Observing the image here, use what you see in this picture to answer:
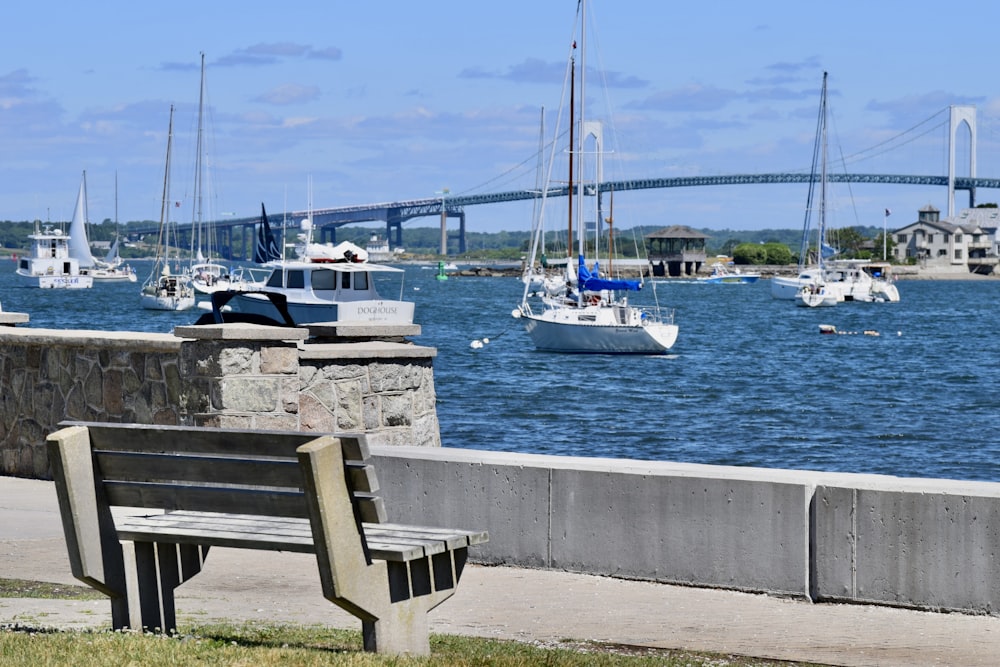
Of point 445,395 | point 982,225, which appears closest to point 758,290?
point 982,225

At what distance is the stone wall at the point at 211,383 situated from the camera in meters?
8.70

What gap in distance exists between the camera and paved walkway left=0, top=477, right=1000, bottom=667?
5.80 m

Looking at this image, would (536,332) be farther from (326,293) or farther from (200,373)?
(200,373)

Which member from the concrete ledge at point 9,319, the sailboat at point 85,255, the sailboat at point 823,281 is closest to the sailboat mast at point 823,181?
the sailboat at point 823,281

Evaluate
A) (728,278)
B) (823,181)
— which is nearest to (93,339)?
(823,181)

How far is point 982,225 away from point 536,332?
139 metres

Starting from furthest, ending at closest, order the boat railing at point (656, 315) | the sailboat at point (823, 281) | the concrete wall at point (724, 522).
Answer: the sailboat at point (823, 281)
the boat railing at point (656, 315)
the concrete wall at point (724, 522)

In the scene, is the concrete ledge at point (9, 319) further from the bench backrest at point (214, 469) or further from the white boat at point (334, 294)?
the white boat at point (334, 294)

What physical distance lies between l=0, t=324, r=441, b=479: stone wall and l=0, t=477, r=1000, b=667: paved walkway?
62.1 inches

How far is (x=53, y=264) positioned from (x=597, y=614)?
A: 11388 cm

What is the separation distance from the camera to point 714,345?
54.7 m

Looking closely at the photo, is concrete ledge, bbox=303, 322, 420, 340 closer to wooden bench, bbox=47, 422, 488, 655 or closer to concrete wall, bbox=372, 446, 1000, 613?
concrete wall, bbox=372, 446, 1000, 613

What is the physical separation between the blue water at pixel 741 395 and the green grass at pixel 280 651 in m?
16.4

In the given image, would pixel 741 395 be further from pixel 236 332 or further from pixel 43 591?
pixel 43 591
